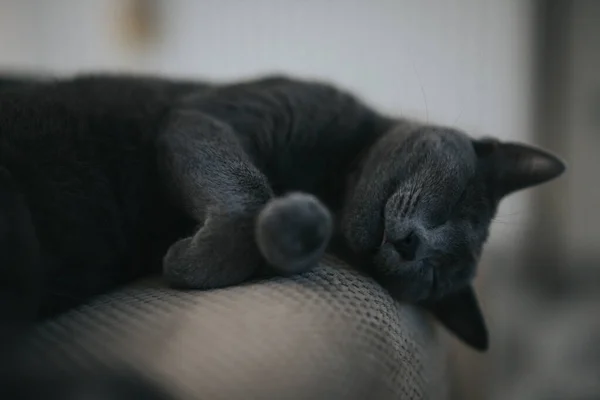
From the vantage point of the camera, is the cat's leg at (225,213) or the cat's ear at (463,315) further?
the cat's ear at (463,315)

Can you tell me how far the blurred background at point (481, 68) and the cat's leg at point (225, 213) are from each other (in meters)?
0.88

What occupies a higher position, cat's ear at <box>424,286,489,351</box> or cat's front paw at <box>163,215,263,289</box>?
cat's front paw at <box>163,215,263,289</box>

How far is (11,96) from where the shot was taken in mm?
1038

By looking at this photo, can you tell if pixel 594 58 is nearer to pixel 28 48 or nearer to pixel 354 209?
pixel 354 209

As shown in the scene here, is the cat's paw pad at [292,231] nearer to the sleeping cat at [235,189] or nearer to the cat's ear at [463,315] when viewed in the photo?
the sleeping cat at [235,189]

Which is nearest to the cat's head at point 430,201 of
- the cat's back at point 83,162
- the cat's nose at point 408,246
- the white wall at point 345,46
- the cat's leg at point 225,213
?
the cat's nose at point 408,246

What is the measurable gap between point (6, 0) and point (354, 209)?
157cm

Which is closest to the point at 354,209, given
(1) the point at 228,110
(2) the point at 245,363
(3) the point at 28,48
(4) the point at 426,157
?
(4) the point at 426,157

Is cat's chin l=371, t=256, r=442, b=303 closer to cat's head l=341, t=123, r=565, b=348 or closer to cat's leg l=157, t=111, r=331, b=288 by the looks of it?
cat's head l=341, t=123, r=565, b=348

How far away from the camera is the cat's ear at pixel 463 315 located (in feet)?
3.72

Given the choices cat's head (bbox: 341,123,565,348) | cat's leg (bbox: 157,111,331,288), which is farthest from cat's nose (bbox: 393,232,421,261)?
cat's leg (bbox: 157,111,331,288)

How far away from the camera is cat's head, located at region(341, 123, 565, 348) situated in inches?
38.8

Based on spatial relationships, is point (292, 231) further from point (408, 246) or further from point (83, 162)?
point (83, 162)

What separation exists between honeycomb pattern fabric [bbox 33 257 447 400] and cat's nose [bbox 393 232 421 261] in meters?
0.07
